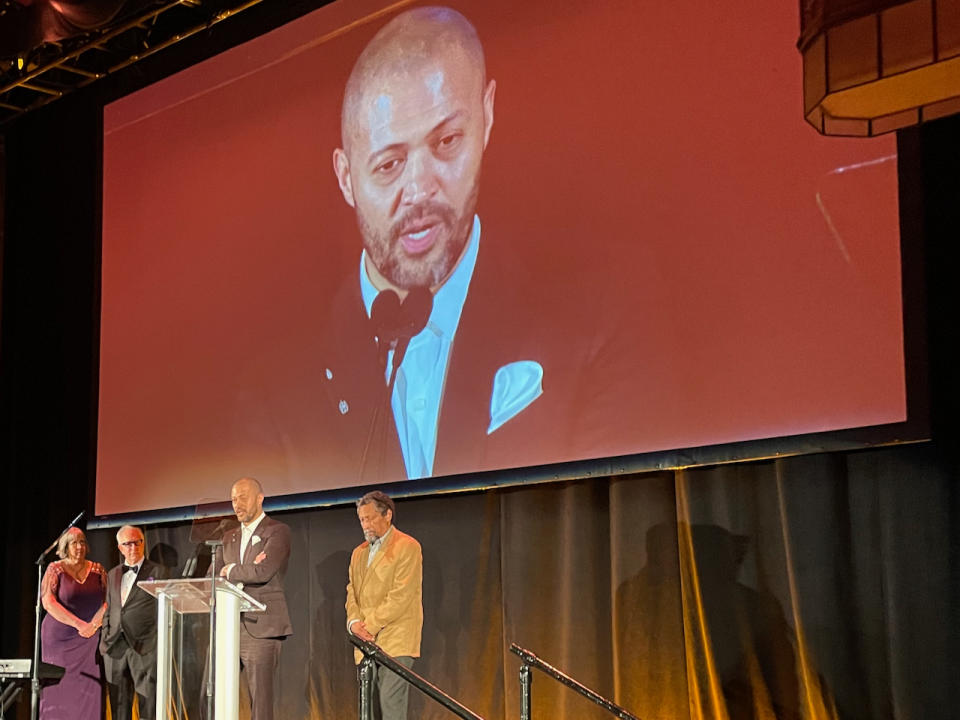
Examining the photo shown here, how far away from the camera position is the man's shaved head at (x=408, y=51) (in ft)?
19.5

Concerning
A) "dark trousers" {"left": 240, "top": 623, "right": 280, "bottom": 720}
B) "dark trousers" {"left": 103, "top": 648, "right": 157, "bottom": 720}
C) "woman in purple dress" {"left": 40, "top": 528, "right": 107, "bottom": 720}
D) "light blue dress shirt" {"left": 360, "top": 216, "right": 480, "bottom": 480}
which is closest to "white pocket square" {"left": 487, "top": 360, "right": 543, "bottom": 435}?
"light blue dress shirt" {"left": 360, "top": 216, "right": 480, "bottom": 480}

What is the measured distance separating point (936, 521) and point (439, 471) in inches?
94.7

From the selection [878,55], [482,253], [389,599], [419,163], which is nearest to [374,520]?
[389,599]

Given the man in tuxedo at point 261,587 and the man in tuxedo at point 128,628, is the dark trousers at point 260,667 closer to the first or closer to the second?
the man in tuxedo at point 261,587

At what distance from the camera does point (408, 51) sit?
20.4 ft

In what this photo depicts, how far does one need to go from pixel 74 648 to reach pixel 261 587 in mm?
2103

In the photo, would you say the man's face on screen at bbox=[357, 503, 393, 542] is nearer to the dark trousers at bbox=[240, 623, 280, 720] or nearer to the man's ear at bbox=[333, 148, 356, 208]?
the dark trousers at bbox=[240, 623, 280, 720]

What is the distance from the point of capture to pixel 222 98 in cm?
736

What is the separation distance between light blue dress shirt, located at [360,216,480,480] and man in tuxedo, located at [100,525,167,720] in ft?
4.58

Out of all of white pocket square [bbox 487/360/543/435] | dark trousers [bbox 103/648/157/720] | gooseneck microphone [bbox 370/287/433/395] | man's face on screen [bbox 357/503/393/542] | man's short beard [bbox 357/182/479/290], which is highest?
man's short beard [bbox 357/182/479/290]

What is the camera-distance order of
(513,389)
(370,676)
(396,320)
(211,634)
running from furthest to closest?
(396,320) → (513,389) → (370,676) → (211,634)

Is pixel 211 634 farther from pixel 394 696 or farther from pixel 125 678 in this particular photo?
pixel 125 678

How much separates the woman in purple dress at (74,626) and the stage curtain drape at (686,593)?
3.73 ft

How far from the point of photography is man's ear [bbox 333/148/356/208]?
21.1ft
